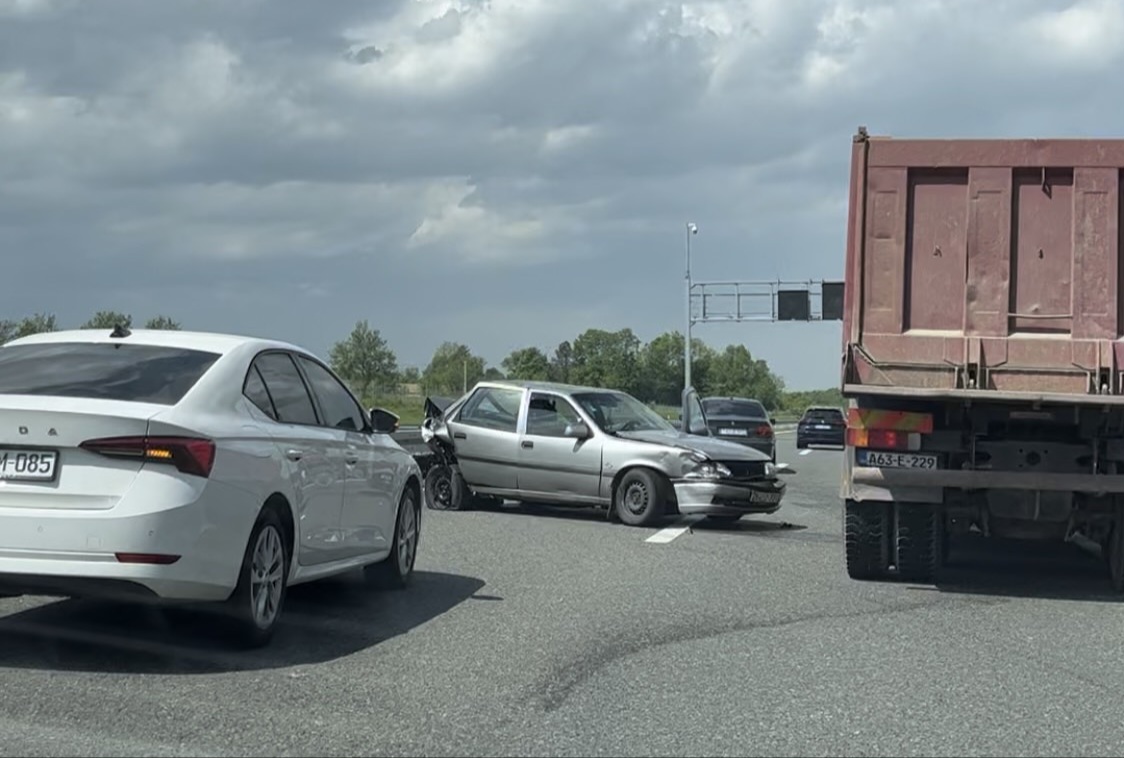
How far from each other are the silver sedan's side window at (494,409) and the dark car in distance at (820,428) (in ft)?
90.5

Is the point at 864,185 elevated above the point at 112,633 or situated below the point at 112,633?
above

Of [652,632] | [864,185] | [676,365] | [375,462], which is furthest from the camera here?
[676,365]

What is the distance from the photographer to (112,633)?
24.2ft

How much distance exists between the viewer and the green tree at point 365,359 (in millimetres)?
63562

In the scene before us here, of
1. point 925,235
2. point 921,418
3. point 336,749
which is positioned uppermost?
point 925,235

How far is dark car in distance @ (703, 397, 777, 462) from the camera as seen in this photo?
28625 mm

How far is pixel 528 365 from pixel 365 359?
2312 centimetres

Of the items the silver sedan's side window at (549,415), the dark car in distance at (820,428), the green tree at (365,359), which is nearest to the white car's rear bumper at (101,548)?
the silver sedan's side window at (549,415)

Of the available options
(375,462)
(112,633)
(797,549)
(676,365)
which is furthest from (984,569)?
(676,365)

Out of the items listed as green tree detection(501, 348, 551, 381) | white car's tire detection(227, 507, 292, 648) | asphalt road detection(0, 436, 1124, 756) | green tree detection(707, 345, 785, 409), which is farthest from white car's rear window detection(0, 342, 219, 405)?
green tree detection(707, 345, 785, 409)

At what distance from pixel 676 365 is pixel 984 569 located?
370 ft

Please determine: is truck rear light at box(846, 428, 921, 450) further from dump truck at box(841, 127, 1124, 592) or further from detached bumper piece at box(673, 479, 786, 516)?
detached bumper piece at box(673, 479, 786, 516)

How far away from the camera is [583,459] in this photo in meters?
14.9

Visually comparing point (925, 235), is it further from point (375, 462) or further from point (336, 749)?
point (336, 749)
